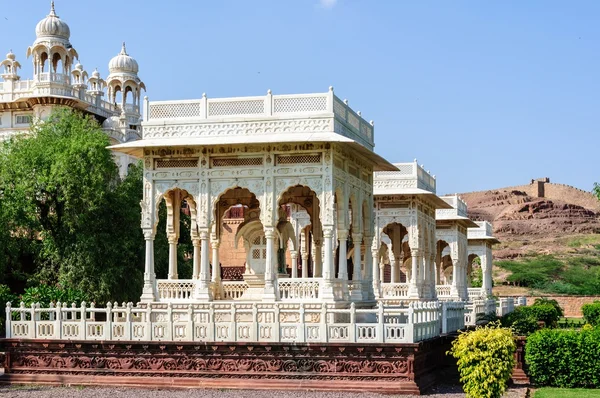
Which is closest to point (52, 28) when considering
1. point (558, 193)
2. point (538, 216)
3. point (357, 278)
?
point (357, 278)

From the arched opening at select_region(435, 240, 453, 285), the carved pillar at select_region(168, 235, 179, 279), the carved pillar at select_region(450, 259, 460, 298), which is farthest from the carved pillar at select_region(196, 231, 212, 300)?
the arched opening at select_region(435, 240, 453, 285)

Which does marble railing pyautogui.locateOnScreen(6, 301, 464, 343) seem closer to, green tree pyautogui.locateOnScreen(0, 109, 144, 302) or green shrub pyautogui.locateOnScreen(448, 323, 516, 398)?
green shrub pyautogui.locateOnScreen(448, 323, 516, 398)

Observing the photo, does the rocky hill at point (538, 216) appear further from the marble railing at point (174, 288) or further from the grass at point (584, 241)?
the marble railing at point (174, 288)

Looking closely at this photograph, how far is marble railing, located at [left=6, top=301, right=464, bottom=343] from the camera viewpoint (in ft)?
62.6

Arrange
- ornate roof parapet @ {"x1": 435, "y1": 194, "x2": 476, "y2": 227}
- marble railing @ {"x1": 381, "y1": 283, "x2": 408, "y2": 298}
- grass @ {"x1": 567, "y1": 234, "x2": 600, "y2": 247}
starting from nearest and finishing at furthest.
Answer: marble railing @ {"x1": 381, "y1": 283, "x2": 408, "y2": 298}, ornate roof parapet @ {"x1": 435, "y1": 194, "x2": 476, "y2": 227}, grass @ {"x1": 567, "y1": 234, "x2": 600, "y2": 247}

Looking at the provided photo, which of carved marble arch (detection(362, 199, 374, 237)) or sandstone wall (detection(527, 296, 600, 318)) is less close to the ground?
carved marble arch (detection(362, 199, 374, 237))

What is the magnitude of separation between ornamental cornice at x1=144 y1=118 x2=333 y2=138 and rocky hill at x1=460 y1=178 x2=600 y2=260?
281 feet

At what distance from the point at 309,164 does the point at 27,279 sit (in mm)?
16108

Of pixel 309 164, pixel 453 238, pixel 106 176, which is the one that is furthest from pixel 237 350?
pixel 453 238

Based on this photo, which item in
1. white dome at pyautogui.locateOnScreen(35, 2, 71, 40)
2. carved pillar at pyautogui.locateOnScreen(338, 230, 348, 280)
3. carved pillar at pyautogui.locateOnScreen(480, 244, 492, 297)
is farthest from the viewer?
carved pillar at pyautogui.locateOnScreen(480, 244, 492, 297)

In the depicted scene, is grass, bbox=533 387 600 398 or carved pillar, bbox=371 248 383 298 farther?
carved pillar, bbox=371 248 383 298

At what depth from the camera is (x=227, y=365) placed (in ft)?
64.5

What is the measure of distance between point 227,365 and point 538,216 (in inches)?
4410

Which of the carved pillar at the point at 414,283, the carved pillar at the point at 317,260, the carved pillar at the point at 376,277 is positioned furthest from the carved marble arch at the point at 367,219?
the carved pillar at the point at 414,283
